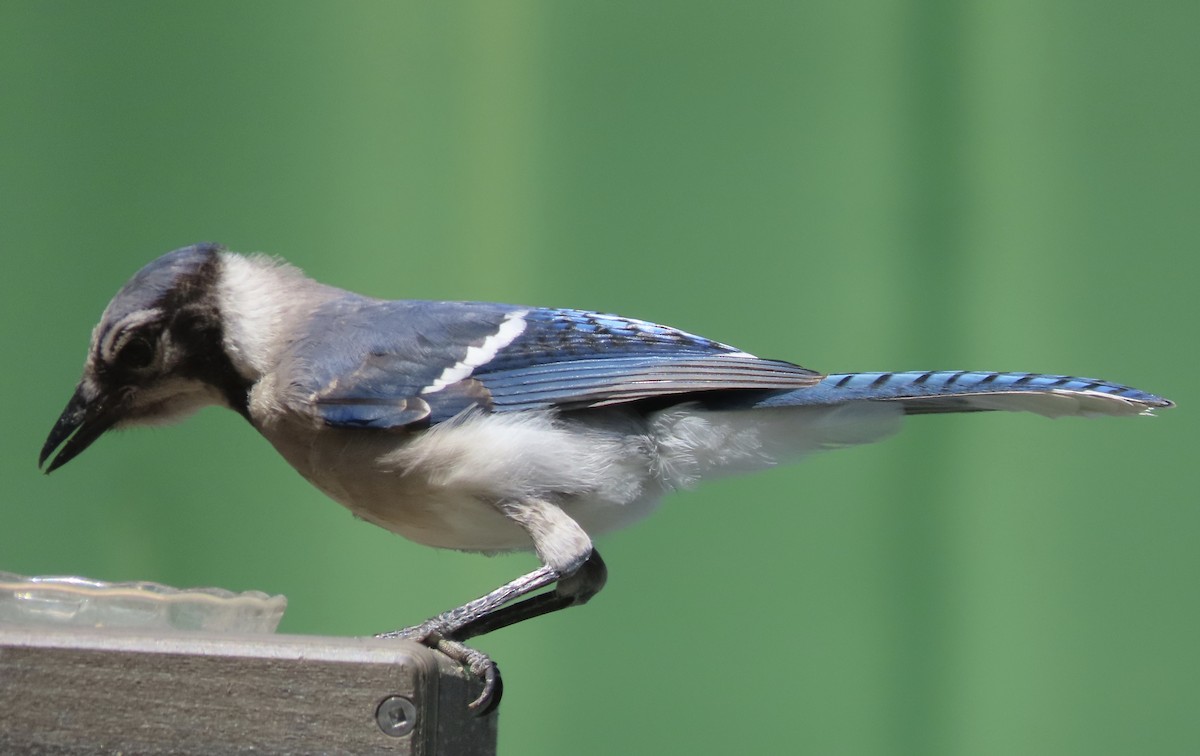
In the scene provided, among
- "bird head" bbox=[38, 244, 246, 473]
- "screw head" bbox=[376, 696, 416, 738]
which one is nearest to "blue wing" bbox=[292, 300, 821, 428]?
"bird head" bbox=[38, 244, 246, 473]

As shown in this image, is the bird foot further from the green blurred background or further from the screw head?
the green blurred background

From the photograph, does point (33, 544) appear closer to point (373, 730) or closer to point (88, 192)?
point (88, 192)

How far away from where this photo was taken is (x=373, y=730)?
2.89 ft

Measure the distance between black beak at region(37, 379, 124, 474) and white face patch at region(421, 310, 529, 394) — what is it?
1.10ft

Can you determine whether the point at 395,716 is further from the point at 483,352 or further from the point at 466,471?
the point at 483,352

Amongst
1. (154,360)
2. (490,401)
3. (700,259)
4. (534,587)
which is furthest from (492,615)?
(700,259)

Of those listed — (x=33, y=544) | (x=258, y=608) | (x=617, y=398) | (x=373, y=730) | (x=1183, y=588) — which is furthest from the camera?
(x=33, y=544)

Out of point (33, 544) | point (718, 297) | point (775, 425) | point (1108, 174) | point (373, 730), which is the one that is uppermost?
point (1108, 174)

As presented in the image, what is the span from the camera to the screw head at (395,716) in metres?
0.88

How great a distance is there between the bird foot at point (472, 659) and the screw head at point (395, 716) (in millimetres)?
181

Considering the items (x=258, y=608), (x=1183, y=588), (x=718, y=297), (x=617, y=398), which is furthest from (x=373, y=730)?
(x=1183, y=588)

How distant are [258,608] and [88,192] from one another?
114cm

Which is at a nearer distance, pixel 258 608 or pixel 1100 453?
pixel 258 608

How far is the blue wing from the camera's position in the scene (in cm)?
133
